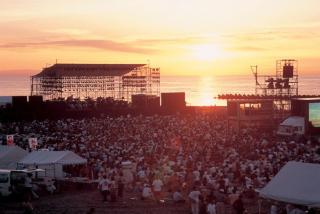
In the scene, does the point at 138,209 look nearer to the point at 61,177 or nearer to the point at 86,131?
the point at 61,177

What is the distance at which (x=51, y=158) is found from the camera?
69.6ft

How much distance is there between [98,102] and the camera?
5647 centimetres

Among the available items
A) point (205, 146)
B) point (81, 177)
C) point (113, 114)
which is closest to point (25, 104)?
point (113, 114)

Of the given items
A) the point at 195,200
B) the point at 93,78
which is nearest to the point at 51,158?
the point at 195,200

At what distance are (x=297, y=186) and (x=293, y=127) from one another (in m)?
22.7

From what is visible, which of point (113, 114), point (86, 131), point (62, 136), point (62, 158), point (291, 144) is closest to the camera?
point (62, 158)

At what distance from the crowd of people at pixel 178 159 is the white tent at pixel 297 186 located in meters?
1.83

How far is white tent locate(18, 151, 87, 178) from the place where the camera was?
68.6 feet

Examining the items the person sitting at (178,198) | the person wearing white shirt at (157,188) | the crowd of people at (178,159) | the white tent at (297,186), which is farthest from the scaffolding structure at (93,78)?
the white tent at (297,186)

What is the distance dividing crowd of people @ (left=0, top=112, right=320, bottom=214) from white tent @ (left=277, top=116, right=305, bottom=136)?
4.82 ft

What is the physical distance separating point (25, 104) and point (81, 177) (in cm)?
3125

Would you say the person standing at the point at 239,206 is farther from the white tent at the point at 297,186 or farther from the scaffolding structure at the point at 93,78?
the scaffolding structure at the point at 93,78

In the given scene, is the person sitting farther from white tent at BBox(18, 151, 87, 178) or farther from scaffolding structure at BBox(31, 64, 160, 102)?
scaffolding structure at BBox(31, 64, 160, 102)

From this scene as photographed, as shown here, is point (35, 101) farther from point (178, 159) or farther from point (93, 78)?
point (178, 159)
